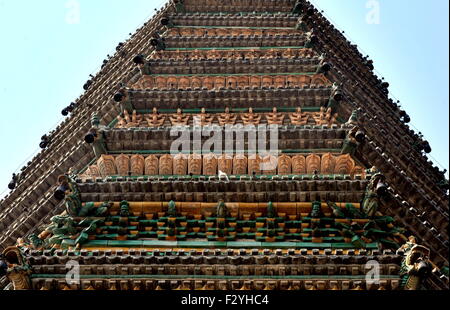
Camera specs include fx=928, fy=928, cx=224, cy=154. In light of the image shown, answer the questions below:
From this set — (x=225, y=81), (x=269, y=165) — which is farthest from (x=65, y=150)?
(x=269, y=165)

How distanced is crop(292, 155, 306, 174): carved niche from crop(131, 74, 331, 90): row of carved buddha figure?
584 cm

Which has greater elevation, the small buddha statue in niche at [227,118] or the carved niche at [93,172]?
the small buddha statue in niche at [227,118]

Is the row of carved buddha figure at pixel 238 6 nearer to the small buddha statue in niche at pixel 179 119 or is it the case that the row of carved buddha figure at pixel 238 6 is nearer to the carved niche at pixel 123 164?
the small buddha statue in niche at pixel 179 119

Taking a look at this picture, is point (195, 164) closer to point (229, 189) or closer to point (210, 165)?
point (210, 165)

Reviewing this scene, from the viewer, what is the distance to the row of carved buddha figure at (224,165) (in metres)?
21.8

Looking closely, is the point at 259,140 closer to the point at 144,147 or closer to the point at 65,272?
the point at 144,147

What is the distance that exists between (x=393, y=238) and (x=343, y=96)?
7.08 m

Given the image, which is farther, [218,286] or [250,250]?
[250,250]

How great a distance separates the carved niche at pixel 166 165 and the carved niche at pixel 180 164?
0.10 meters

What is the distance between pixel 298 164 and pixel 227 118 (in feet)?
12.7

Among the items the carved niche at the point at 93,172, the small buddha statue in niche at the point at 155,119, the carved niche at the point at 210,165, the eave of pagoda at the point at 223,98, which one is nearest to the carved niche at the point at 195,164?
the carved niche at the point at 210,165

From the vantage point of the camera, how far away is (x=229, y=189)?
19906mm

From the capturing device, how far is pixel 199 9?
3619 centimetres
